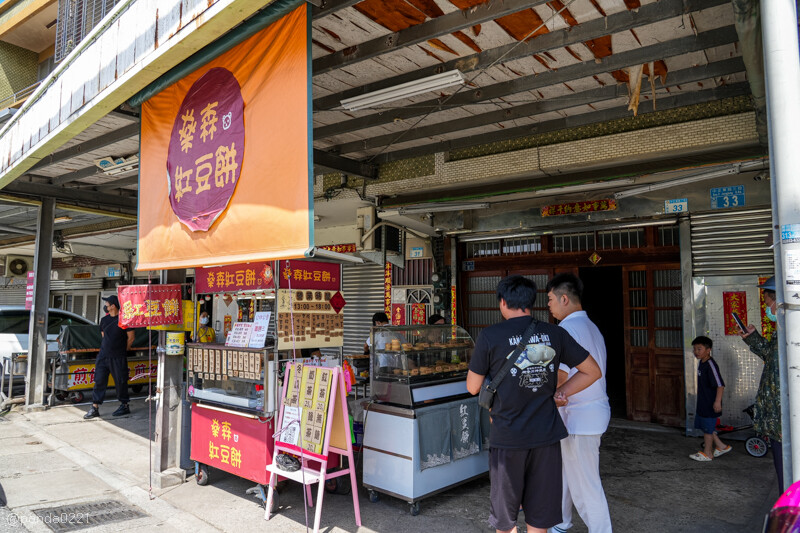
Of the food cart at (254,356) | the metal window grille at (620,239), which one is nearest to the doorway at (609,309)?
the metal window grille at (620,239)

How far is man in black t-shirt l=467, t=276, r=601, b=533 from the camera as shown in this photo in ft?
10.4

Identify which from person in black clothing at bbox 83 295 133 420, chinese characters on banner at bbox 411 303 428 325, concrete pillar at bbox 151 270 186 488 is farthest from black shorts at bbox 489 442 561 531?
person in black clothing at bbox 83 295 133 420

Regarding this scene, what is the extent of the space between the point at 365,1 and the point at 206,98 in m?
1.70

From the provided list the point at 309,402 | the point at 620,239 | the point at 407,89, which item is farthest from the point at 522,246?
the point at 309,402

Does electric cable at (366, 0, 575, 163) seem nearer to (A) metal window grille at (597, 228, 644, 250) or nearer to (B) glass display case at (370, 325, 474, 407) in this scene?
(B) glass display case at (370, 325, 474, 407)

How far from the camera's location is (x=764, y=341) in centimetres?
462

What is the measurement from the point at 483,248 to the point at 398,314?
2267mm

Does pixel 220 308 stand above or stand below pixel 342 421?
above

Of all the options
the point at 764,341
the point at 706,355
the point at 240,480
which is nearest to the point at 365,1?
the point at 764,341

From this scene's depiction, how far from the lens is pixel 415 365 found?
5219mm

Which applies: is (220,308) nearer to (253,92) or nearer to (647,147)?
(253,92)

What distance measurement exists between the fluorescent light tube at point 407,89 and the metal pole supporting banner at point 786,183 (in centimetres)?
267

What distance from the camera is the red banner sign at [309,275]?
4.98 meters

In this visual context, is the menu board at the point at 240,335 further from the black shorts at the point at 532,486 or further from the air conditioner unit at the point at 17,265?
the air conditioner unit at the point at 17,265
